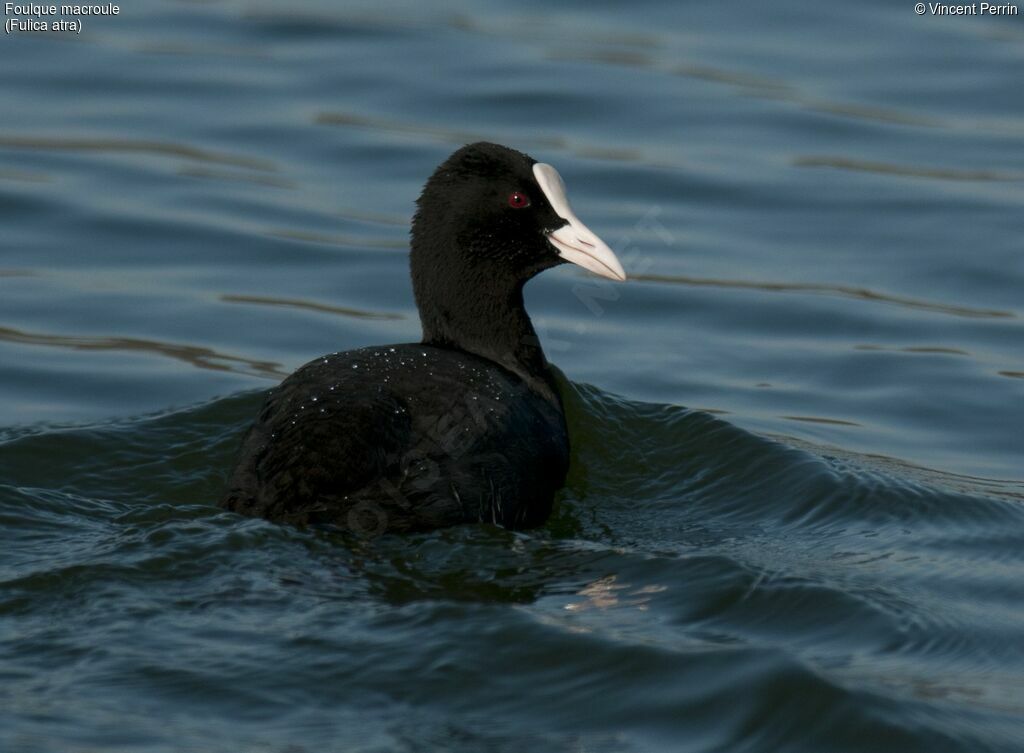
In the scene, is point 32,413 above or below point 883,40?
below

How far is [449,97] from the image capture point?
43.7 ft

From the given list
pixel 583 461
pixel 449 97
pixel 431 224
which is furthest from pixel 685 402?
pixel 449 97

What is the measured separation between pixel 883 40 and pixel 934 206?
3.12m

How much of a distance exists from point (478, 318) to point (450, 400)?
1072mm

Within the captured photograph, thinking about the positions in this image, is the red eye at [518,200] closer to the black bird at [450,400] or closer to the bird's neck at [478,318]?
the black bird at [450,400]

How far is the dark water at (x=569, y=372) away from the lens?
5.37m

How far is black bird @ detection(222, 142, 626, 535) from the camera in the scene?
20.2ft

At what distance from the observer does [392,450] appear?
20.5 feet

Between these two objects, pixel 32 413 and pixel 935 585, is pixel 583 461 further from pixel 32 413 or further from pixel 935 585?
pixel 32 413

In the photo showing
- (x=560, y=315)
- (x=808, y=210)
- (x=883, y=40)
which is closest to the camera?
(x=560, y=315)

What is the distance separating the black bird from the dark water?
15cm

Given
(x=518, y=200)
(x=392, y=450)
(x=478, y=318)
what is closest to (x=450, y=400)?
(x=392, y=450)

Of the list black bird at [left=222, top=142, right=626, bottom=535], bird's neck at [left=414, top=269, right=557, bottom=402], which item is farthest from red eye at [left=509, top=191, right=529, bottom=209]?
bird's neck at [left=414, top=269, right=557, bottom=402]

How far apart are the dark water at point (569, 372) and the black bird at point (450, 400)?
151 mm
